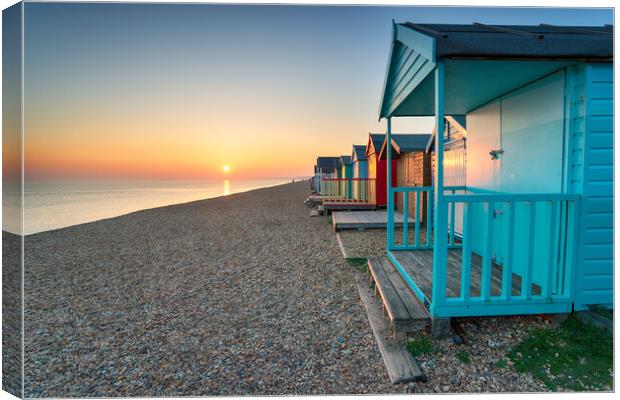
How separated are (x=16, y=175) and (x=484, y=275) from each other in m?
3.96

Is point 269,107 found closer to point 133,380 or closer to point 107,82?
point 107,82

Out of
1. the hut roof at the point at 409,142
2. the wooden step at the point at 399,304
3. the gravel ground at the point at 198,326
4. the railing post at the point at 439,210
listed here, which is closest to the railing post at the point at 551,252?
the railing post at the point at 439,210

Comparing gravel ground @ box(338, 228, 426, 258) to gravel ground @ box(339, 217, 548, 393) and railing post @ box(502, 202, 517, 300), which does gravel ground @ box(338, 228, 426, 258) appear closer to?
gravel ground @ box(339, 217, 548, 393)

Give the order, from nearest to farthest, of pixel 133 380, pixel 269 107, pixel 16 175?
pixel 16 175, pixel 133 380, pixel 269 107

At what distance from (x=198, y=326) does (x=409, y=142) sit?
10.5 meters

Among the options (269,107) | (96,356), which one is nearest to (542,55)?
(96,356)

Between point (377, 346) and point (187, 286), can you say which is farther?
point (187, 286)

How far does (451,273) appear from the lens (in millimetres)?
3674

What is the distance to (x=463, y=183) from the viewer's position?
5824mm

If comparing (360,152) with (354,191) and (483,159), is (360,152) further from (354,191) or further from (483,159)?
(483,159)

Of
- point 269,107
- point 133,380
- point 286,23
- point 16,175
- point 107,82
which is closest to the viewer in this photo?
point 16,175

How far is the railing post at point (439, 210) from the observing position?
8.58 feet

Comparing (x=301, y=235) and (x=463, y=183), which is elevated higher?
(x=463, y=183)

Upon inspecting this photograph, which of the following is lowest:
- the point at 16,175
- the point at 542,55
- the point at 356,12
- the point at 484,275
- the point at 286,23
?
the point at 484,275
